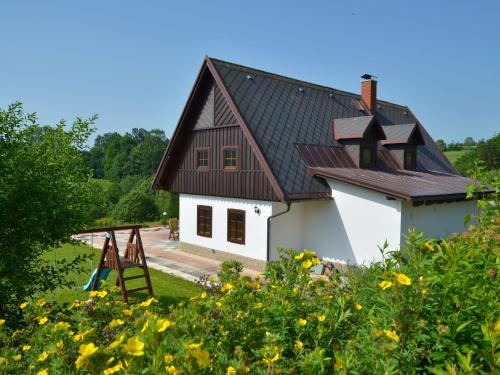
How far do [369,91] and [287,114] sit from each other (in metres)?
7.58

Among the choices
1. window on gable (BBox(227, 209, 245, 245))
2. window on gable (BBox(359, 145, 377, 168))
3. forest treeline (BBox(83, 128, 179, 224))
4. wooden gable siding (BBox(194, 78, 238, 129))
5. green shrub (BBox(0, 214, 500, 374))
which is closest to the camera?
green shrub (BBox(0, 214, 500, 374))

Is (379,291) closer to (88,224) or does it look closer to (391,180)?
(88,224)

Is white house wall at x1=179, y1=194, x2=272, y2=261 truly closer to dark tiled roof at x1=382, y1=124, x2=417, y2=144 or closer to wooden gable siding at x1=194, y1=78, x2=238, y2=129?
wooden gable siding at x1=194, y1=78, x2=238, y2=129

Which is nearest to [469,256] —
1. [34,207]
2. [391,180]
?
[34,207]

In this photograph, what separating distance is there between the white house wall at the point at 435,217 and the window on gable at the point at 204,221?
7.51m

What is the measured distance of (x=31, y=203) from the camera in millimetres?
4855

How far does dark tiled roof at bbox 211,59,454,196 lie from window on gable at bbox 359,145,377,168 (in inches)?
47.2

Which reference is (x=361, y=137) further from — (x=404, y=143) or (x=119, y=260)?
(x=119, y=260)

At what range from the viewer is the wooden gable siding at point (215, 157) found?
1330 cm

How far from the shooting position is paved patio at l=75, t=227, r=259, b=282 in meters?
12.9

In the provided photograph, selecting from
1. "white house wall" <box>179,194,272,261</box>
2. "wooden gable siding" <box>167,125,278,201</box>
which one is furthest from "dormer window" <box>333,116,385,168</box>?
"white house wall" <box>179,194,272,261</box>

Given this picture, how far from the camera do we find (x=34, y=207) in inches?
192

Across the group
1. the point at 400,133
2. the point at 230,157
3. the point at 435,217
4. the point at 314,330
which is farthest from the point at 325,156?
the point at 314,330

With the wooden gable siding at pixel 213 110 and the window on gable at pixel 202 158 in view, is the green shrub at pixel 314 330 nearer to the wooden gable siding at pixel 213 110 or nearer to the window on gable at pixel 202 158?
the wooden gable siding at pixel 213 110
